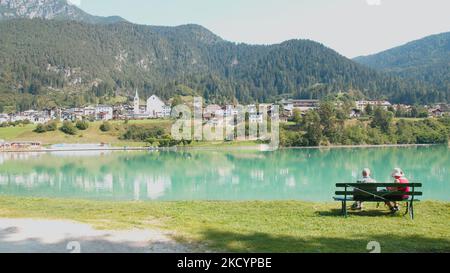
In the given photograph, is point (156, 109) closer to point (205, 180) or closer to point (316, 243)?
point (205, 180)

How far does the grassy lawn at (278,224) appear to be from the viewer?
6676 millimetres

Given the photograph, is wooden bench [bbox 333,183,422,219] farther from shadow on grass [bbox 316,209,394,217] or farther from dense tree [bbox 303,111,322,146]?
dense tree [bbox 303,111,322,146]

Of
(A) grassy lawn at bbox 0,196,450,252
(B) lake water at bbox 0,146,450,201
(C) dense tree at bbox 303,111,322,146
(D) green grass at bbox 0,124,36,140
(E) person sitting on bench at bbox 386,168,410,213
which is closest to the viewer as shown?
(A) grassy lawn at bbox 0,196,450,252

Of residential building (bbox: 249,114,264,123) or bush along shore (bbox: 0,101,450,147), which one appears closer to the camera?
residential building (bbox: 249,114,264,123)

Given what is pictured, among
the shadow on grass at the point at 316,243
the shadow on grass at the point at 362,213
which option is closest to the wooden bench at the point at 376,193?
the shadow on grass at the point at 362,213

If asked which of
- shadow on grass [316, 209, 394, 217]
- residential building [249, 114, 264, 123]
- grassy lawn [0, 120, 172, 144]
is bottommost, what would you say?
grassy lawn [0, 120, 172, 144]

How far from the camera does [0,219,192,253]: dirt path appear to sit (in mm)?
6297

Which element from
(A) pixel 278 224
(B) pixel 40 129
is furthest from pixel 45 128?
(A) pixel 278 224

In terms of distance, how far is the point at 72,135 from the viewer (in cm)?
9869

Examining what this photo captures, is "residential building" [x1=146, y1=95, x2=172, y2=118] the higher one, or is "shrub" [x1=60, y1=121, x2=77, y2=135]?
"residential building" [x1=146, y1=95, x2=172, y2=118]

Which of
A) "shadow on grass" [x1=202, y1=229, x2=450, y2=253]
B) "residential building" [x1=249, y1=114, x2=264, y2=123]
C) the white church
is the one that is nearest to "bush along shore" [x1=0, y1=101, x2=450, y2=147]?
"residential building" [x1=249, y1=114, x2=264, y2=123]

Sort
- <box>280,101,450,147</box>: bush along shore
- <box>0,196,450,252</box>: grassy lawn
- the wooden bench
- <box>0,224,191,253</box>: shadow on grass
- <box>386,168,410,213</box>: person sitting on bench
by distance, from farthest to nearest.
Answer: <box>280,101,450,147</box>: bush along shore → <box>386,168,410,213</box>: person sitting on bench → the wooden bench → <box>0,196,450,252</box>: grassy lawn → <box>0,224,191,253</box>: shadow on grass

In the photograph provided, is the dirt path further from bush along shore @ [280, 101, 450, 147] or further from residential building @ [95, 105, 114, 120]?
residential building @ [95, 105, 114, 120]
